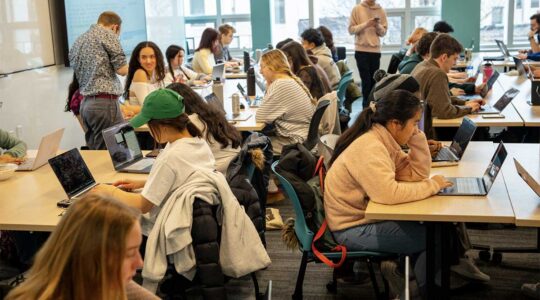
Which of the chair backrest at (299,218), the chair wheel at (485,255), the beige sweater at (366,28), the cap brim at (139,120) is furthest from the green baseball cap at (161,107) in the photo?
the beige sweater at (366,28)

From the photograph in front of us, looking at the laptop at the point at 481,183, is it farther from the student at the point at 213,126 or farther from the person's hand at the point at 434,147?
the student at the point at 213,126

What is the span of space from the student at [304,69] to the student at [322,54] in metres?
1.20

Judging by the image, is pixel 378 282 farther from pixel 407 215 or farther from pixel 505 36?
pixel 505 36

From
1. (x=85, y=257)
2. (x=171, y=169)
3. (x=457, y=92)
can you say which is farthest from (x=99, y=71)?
(x=85, y=257)

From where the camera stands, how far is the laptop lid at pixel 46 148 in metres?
3.85

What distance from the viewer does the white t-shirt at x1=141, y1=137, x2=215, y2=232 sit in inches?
116

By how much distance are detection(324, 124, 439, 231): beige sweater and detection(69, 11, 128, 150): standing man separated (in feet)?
8.11

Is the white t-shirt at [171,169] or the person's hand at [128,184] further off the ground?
the white t-shirt at [171,169]

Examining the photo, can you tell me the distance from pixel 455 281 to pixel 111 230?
2.68 metres

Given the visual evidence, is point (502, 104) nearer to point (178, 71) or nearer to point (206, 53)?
point (178, 71)

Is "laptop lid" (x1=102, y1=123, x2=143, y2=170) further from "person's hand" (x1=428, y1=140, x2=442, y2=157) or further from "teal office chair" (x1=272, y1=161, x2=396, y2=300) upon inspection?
"person's hand" (x1=428, y1=140, x2=442, y2=157)

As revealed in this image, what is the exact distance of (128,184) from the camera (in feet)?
10.9

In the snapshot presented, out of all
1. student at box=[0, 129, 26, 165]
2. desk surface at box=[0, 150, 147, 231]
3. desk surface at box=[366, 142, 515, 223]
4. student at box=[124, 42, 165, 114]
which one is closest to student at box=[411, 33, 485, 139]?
desk surface at box=[366, 142, 515, 223]

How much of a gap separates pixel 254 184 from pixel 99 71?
6.28ft
